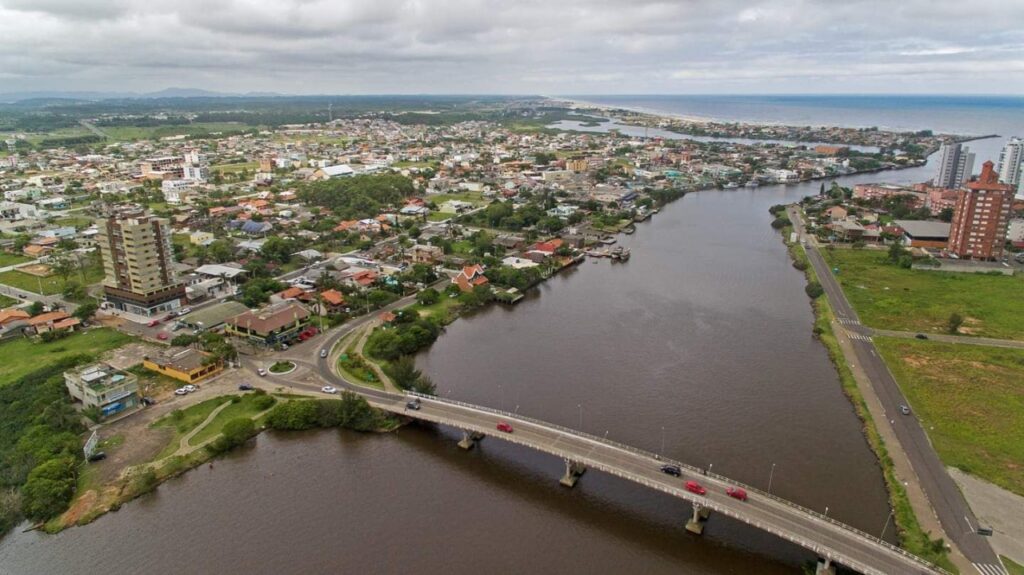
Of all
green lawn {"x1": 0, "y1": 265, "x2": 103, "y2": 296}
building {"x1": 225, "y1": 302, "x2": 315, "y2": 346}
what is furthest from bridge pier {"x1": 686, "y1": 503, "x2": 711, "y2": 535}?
green lawn {"x1": 0, "y1": 265, "x2": 103, "y2": 296}

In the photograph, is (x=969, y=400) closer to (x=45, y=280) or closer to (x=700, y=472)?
(x=700, y=472)

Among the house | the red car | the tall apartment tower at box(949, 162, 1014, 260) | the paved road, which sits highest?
the tall apartment tower at box(949, 162, 1014, 260)

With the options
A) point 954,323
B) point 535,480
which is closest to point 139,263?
point 535,480

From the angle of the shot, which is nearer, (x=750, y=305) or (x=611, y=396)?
(x=611, y=396)

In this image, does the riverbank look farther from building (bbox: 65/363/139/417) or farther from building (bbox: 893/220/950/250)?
building (bbox: 65/363/139/417)

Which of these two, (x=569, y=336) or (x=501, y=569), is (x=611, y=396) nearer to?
(x=569, y=336)

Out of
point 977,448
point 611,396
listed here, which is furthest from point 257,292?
point 977,448
